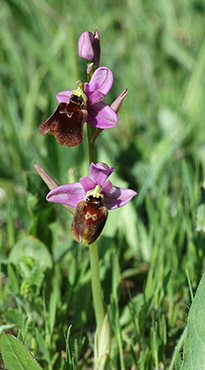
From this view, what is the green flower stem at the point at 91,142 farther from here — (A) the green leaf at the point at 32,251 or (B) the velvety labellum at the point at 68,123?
(A) the green leaf at the point at 32,251

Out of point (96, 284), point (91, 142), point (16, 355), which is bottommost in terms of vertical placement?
point (16, 355)

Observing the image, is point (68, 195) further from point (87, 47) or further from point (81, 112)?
point (87, 47)

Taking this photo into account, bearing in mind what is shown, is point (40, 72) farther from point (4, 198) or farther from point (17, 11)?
point (4, 198)

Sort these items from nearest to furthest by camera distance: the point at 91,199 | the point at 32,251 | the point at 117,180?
the point at 91,199 < the point at 32,251 < the point at 117,180

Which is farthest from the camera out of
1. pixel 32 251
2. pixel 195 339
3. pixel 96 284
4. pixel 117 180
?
pixel 117 180

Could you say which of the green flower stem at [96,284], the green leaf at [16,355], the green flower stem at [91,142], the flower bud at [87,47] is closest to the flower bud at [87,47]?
the flower bud at [87,47]

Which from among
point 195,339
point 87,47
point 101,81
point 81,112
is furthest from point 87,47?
point 195,339

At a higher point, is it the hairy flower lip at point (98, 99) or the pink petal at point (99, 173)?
the hairy flower lip at point (98, 99)

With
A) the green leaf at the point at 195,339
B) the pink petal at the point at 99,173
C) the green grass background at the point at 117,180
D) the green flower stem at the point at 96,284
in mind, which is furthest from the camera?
the green grass background at the point at 117,180

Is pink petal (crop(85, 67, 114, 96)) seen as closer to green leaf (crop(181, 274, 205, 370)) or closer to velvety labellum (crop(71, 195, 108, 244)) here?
velvety labellum (crop(71, 195, 108, 244))
